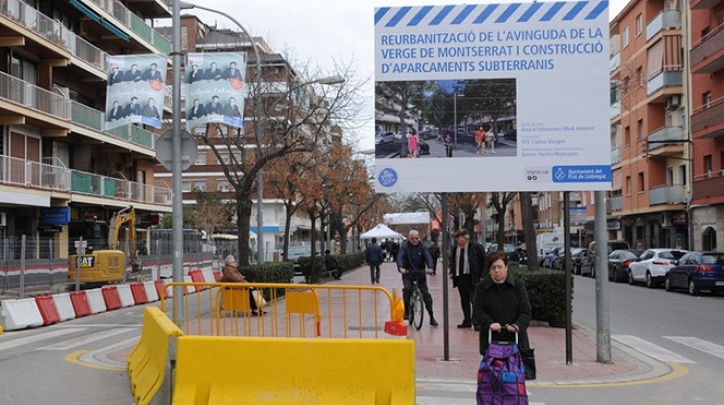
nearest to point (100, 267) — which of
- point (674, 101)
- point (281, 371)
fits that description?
point (281, 371)

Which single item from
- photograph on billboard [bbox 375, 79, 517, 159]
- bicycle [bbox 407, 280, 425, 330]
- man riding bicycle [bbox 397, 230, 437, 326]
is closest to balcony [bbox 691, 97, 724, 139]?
man riding bicycle [bbox 397, 230, 437, 326]

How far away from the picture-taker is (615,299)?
21266mm

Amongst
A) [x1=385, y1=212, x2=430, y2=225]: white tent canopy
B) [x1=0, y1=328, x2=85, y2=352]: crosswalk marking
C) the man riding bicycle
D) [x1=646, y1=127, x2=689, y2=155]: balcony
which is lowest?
[x1=0, y1=328, x2=85, y2=352]: crosswalk marking

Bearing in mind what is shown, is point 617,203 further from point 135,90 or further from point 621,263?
point 135,90

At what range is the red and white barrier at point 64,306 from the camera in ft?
55.0

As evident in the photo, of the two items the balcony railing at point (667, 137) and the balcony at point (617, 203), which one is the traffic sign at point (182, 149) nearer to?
the balcony railing at point (667, 137)

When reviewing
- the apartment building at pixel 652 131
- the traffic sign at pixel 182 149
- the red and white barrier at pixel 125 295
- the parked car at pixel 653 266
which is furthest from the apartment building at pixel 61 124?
the apartment building at pixel 652 131

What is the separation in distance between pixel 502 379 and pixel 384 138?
477 centimetres

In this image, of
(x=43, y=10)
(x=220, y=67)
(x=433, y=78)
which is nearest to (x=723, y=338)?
(x=433, y=78)

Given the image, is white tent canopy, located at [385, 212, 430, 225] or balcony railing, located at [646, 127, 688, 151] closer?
balcony railing, located at [646, 127, 688, 151]

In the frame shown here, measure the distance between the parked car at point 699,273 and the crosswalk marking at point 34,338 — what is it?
18.3 metres

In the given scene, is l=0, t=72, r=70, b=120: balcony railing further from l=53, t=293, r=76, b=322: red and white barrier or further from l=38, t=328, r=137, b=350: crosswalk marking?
l=38, t=328, r=137, b=350: crosswalk marking

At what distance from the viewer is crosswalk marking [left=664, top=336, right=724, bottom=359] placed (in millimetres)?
10984

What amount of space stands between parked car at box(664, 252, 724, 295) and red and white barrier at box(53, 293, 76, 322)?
61.0 feet
